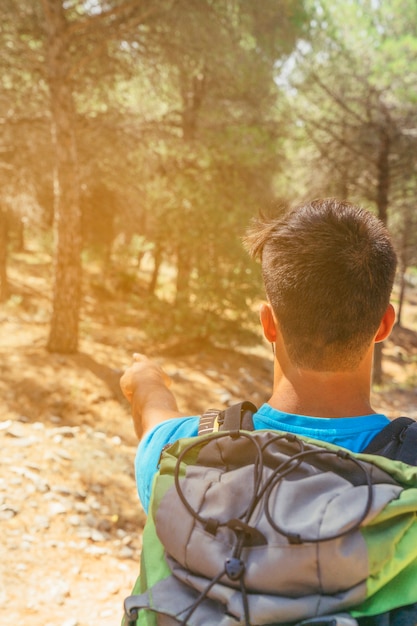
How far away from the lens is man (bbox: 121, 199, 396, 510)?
5.03ft

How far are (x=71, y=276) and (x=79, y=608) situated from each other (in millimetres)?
6994

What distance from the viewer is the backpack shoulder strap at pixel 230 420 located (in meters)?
1.54

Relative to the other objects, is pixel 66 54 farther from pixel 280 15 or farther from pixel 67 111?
pixel 280 15

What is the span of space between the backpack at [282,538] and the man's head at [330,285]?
0.83 ft

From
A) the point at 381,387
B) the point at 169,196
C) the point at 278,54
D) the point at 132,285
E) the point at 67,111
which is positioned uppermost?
the point at 278,54

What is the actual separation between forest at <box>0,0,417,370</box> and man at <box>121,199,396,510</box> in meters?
9.09

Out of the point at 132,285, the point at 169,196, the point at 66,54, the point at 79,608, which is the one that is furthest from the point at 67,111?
the point at 132,285

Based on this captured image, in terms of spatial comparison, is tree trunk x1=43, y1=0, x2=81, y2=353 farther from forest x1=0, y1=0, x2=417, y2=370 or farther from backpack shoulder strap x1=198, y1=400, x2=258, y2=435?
backpack shoulder strap x1=198, y1=400, x2=258, y2=435

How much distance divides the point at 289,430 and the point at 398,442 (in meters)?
0.28

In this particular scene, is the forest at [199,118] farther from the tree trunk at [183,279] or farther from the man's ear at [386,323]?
the man's ear at [386,323]

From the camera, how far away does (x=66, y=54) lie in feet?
32.4

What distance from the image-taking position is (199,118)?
43.9 feet

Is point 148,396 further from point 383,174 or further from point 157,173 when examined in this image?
point 383,174

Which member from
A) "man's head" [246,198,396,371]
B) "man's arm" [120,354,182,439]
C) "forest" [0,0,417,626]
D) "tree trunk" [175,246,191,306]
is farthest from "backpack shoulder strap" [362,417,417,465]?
"tree trunk" [175,246,191,306]
